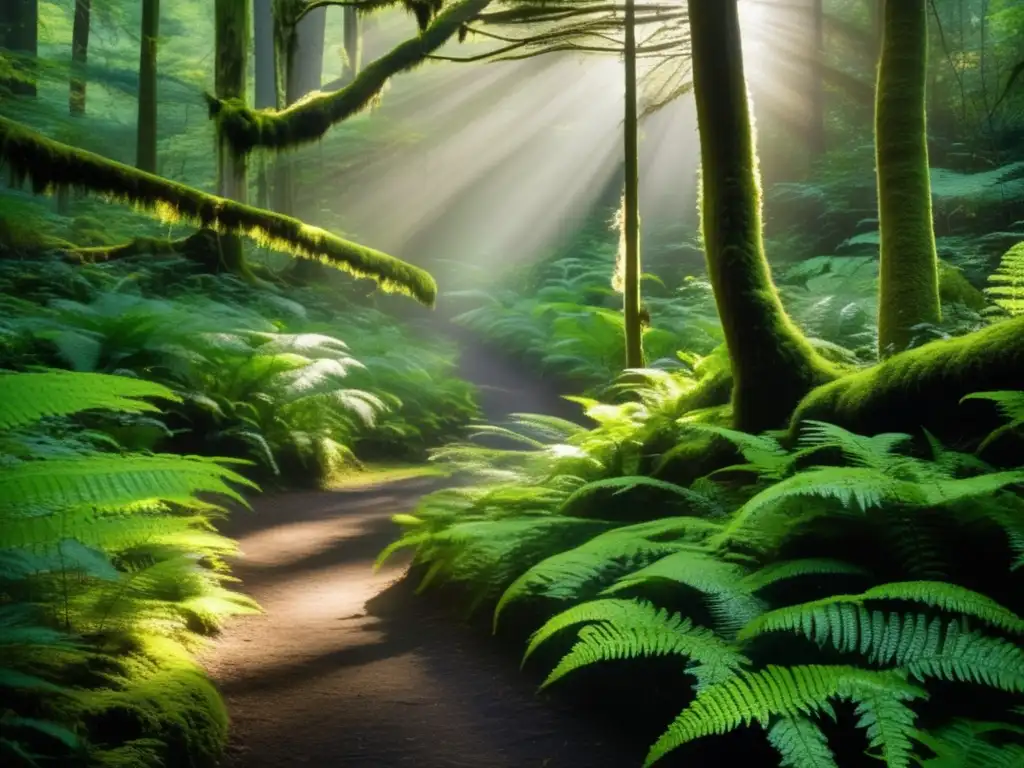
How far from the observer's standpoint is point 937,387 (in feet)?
13.0

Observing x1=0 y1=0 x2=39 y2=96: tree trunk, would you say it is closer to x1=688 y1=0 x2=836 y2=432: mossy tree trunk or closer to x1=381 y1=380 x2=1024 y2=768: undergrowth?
x1=688 y1=0 x2=836 y2=432: mossy tree trunk

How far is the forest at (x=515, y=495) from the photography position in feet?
8.32

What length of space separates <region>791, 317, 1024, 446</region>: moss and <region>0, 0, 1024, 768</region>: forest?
0.06ft

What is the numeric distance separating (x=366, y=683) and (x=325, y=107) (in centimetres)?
512

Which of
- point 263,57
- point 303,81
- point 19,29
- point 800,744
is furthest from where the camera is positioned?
point 263,57

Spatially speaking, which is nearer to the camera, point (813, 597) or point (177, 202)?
point (813, 597)

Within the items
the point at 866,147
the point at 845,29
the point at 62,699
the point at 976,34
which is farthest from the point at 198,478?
the point at 976,34

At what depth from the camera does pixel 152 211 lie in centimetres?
568

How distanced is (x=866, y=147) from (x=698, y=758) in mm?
16092

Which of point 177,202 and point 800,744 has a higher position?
point 177,202

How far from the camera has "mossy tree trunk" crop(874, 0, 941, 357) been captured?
5.18 m

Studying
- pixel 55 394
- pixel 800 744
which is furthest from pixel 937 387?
pixel 55 394

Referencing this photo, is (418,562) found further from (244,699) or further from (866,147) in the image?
(866,147)

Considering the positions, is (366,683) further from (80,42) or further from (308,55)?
(80,42)
